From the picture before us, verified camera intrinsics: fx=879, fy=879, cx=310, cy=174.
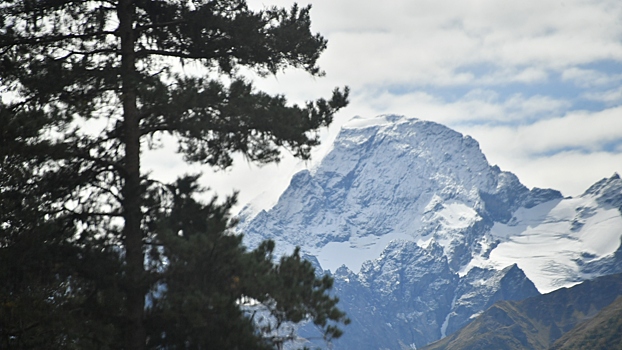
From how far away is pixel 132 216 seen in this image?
20.5 m

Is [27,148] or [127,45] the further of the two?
[127,45]

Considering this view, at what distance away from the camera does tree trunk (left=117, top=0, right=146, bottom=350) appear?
1991cm

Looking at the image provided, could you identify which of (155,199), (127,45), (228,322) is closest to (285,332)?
(228,322)

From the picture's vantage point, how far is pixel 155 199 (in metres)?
20.8

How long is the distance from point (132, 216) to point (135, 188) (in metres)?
0.68

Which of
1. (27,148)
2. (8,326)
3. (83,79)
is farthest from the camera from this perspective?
(83,79)

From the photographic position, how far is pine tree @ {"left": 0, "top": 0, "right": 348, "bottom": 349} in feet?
64.0

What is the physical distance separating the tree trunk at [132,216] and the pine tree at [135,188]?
0.03 meters

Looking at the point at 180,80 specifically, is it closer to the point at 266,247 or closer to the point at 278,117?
the point at 278,117

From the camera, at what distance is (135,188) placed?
20375 millimetres

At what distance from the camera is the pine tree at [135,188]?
19516mm

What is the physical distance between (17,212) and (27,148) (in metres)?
1.47

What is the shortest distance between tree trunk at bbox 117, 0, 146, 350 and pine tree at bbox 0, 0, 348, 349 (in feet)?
0.10

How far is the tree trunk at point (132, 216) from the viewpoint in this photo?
19.9 metres
